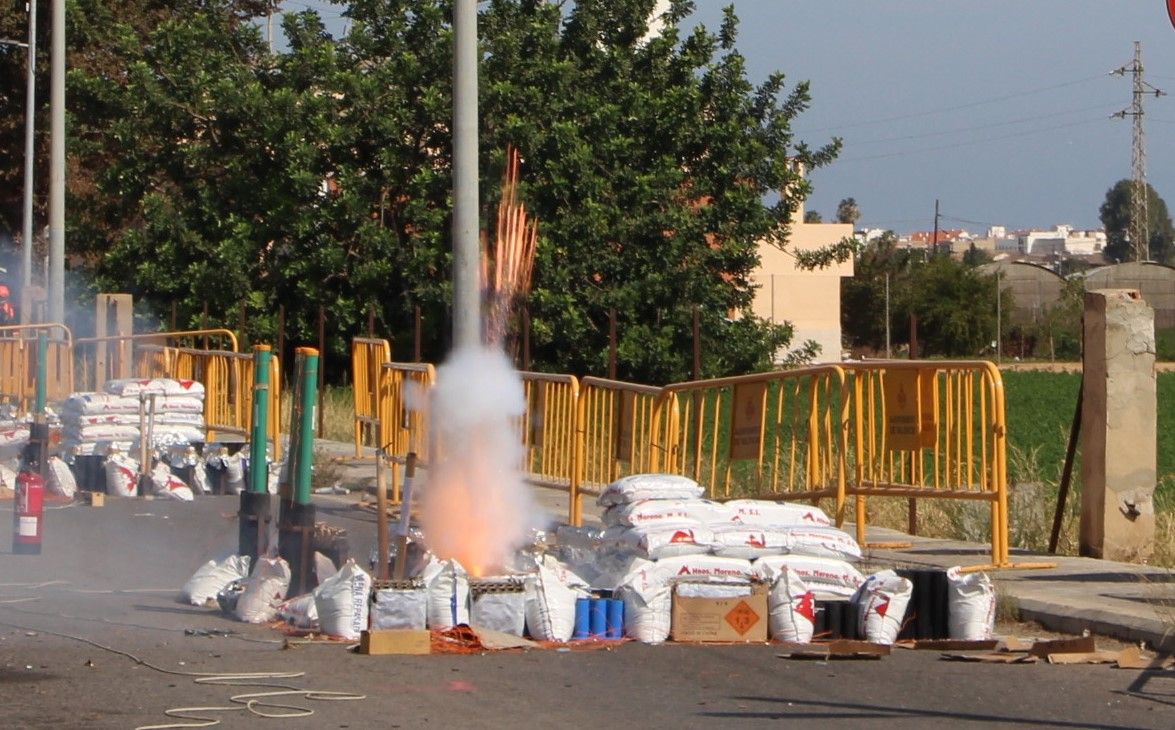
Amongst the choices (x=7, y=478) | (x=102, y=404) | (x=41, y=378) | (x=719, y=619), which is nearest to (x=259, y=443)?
(x=719, y=619)

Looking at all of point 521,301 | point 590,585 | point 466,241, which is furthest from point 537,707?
point 521,301

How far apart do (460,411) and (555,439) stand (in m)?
2.85

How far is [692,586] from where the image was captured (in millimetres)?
9203

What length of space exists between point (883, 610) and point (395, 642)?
2608mm

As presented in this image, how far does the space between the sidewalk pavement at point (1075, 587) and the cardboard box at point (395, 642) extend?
3.65 metres

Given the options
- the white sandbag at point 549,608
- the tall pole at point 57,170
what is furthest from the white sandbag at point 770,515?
the tall pole at point 57,170

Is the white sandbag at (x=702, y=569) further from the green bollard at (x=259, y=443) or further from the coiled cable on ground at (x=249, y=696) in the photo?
the green bollard at (x=259, y=443)

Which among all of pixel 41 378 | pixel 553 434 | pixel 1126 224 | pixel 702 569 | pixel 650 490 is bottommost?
pixel 702 569

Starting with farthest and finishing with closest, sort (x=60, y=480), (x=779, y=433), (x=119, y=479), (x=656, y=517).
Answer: (x=119, y=479) → (x=60, y=480) → (x=779, y=433) → (x=656, y=517)

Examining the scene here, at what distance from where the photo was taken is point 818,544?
9.85 m

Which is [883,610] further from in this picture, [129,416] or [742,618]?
[129,416]

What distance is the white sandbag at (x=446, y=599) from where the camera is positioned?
8.88 metres

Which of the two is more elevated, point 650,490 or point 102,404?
point 102,404

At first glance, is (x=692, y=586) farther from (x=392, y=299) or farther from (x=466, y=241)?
(x=392, y=299)
